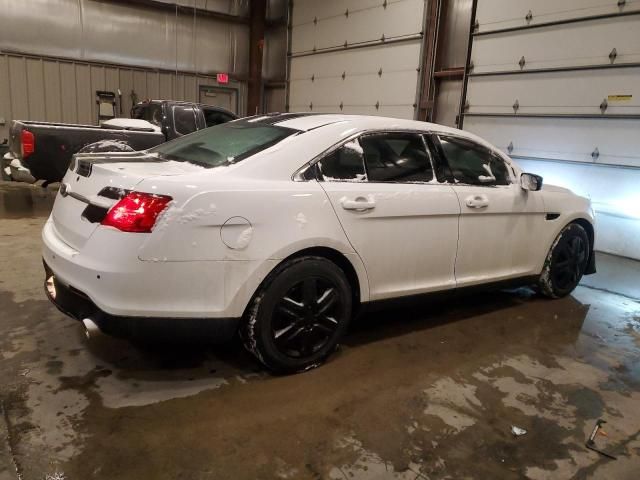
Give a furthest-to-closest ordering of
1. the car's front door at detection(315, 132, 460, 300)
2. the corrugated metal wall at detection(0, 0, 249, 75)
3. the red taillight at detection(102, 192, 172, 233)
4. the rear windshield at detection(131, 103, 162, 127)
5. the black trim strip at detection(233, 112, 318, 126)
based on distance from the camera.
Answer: the corrugated metal wall at detection(0, 0, 249, 75)
the rear windshield at detection(131, 103, 162, 127)
the black trim strip at detection(233, 112, 318, 126)
the car's front door at detection(315, 132, 460, 300)
the red taillight at detection(102, 192, 172, 233)

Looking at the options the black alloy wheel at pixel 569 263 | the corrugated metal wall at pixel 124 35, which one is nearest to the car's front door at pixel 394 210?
the black alloy wheel at pixel 569 263

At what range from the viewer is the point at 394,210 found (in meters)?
2.95

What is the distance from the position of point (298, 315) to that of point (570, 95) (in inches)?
243

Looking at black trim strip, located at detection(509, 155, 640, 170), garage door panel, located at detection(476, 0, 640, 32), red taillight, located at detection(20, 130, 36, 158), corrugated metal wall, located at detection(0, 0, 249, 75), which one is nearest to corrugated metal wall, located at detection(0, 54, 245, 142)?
corrugated metal wall, located at detection(0, 0, 249, 75)

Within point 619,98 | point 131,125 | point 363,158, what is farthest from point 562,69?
point 131,125

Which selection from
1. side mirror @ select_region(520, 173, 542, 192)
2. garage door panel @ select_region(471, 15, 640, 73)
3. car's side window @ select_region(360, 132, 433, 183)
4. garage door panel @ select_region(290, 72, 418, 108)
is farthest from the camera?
garage door panel @ select_region(290, 72, 418, 108)

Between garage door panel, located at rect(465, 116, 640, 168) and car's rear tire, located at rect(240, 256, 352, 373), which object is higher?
Result: garage door panel, located at rect(465, 116, 640, 168)

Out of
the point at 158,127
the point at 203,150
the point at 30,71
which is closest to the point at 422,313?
the point at 203,150

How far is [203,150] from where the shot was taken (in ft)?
9.61

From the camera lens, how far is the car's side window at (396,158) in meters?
3.00

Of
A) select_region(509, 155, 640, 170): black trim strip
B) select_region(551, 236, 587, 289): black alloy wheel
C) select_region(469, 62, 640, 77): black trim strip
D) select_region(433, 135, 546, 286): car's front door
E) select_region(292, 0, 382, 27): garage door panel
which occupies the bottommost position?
select_region(551, 236, 587, 289): black alloy wheel

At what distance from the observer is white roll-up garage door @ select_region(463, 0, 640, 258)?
640 cm

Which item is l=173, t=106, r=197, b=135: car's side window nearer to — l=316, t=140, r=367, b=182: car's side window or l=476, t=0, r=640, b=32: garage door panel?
l=476, t=0, r=640, b=32: garage door panel

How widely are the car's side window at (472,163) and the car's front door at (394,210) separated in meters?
0.23
